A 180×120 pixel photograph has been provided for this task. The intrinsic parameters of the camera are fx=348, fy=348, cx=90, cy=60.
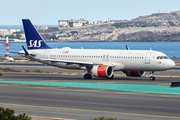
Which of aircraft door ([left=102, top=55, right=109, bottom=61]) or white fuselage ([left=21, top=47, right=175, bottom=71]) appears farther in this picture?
aircraft door ([left=102, top=55, right=109, bottom=61])

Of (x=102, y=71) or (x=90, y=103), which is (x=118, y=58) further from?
(x=90, y=103)

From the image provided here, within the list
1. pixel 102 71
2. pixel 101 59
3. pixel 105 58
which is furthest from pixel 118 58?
pixel 102 71

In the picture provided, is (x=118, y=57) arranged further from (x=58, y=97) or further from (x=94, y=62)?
(x=58, y=97)

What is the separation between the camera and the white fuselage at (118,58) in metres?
44.7

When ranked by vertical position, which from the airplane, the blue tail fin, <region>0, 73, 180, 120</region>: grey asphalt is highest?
the blue tail fin

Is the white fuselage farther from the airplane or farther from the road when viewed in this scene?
the road

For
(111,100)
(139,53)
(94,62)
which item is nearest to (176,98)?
(111,100)

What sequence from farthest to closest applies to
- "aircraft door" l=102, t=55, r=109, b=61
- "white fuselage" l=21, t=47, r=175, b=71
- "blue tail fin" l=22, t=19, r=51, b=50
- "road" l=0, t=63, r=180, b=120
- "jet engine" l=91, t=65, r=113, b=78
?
"blue tail fin" l=22, t=19, r=51, b=50
"aircraft door" l=102, t=55, r=109, b=61
"jet engine" l=91, t=65, r=113, b=78
"white fuselage" l=21, t=47, r=175, b=71
"road" l=0, t=63, r=180, b=120

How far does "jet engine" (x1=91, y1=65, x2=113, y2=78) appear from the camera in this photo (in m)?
45.1

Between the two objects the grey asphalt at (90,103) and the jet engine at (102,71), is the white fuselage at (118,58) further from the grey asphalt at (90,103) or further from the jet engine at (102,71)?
the grey asphalt at (90,103)

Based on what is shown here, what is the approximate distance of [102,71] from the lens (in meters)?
45.1

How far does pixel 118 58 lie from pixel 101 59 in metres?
2.71

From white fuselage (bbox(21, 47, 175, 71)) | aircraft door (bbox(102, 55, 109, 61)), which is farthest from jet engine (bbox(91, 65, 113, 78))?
aircraft door (bbox(102, 55, 109, 61))

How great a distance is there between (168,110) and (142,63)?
22.6 m
